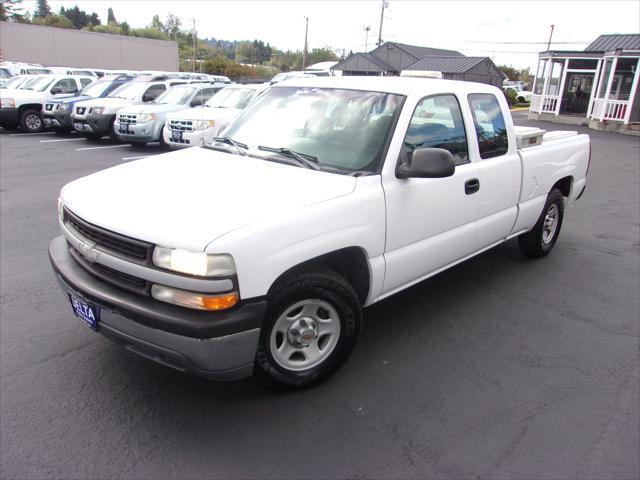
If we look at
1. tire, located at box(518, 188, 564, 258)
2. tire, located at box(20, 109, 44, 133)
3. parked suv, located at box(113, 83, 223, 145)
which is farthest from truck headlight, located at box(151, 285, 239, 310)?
→ tire, located at box(20, 109, 44, 133)

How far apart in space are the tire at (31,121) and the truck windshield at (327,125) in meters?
14.2

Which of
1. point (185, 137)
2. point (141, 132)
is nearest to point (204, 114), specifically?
point (185, 137)

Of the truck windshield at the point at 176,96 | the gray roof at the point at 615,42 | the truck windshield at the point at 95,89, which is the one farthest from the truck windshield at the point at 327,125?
the gray roof at the point at 615,42

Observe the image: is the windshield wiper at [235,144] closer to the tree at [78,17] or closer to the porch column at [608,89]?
the porch column at [608,89]

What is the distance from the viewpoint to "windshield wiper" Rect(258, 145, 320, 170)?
10.7 ft

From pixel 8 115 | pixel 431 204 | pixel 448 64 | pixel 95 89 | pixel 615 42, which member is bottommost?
pixel 8 115

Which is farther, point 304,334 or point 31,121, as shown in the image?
point 31,121

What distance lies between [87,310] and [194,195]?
87 centimetres

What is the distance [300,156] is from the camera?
337 centimetres

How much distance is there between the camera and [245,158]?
349 centimetres

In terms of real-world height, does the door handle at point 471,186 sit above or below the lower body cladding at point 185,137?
above

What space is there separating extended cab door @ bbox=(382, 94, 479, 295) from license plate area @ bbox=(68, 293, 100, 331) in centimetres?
177

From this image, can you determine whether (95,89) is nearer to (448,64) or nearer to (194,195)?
(194,195)

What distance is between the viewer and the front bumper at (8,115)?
14868 mm
